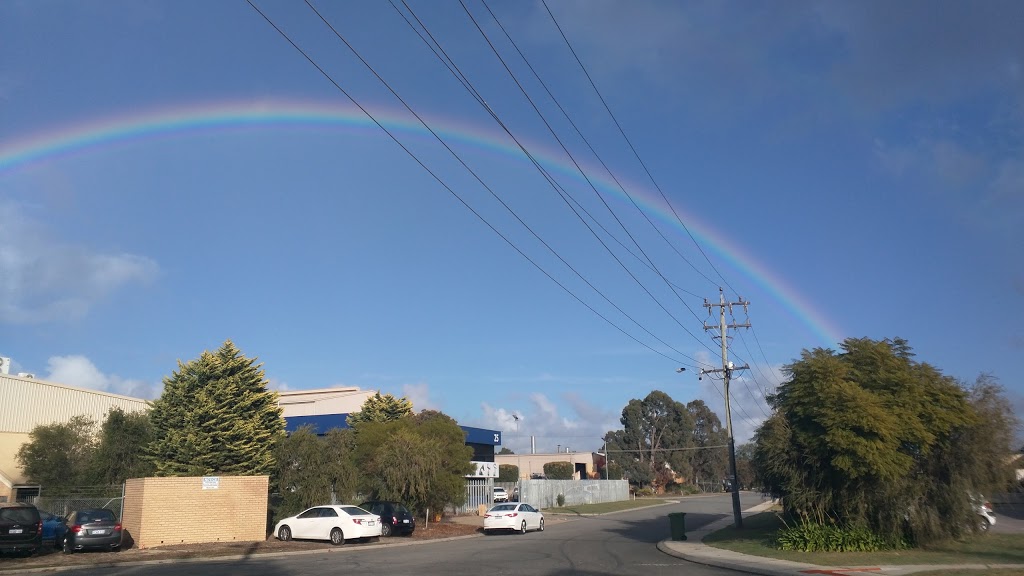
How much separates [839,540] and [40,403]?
164 feet

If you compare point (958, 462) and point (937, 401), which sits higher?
point (937, 401)

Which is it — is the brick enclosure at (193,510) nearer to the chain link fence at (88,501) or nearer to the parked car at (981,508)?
the chain link fence at (88,501)

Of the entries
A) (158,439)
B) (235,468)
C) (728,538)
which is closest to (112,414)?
(158,439)

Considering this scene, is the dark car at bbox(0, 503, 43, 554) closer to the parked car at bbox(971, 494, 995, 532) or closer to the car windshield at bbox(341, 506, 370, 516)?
the car windshield at bbox(341, 506, 370, 516)

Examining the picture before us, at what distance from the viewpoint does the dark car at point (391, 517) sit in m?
32.5

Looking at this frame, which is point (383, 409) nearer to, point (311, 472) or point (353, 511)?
point (311, 472)

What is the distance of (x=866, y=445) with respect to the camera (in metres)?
21.9

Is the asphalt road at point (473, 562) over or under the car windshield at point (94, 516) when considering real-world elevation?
under

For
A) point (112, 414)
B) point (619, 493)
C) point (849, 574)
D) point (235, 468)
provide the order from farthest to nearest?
point (619, 493)
point (112, 414)
point (235, 468)
point (849, 574)

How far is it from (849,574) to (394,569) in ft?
36.7

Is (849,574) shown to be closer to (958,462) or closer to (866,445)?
(866,445)

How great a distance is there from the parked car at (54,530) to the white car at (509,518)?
16.9 meters

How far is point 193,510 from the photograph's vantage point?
2725cm

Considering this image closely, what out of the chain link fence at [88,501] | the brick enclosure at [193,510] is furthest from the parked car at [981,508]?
the chain link fence at [88,501]
